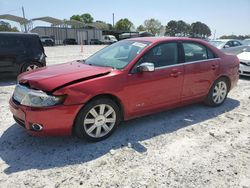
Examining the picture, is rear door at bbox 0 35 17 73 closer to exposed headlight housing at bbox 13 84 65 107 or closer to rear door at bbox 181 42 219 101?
exposed headlight housing at bbox 13 84 65 107

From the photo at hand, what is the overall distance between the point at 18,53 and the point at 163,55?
558 cm

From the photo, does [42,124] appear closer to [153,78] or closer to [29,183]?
[29,183]

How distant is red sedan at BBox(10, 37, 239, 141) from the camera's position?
3330mm

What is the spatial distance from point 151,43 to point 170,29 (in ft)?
307

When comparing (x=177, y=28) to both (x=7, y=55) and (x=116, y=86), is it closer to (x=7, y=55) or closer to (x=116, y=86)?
(x=7, y=55)

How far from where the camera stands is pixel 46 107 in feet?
10.7

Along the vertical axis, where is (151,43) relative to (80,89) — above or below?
above

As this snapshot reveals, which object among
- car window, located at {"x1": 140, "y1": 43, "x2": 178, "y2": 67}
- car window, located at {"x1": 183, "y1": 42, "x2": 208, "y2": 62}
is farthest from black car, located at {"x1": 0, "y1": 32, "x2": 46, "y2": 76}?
car window, located at {"x1": 183, "y1": 42, "x2": 208, "y2": 62}

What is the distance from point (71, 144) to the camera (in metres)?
3.68

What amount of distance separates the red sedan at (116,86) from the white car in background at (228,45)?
7463 millimetres

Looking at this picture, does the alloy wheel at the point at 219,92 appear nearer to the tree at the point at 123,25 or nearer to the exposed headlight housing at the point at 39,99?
the exposed headlight housing at the point at 39,99

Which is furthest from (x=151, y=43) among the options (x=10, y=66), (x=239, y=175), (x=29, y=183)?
(x=10, y=66)

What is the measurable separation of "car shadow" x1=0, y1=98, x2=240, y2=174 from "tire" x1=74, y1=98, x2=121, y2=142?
0.14 m

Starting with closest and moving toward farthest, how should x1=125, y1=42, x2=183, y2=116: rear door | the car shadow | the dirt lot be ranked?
the dirt lot < the car shadow < x1=125, y1=42, x2=183, y2=116: rear door
